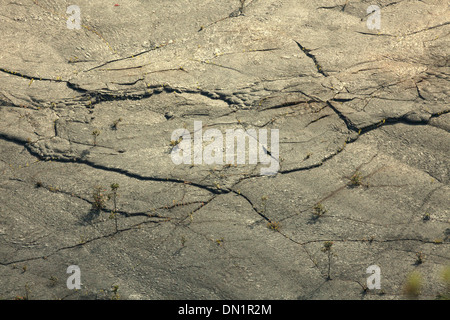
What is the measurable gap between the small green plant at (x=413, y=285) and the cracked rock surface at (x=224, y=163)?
0.06 m

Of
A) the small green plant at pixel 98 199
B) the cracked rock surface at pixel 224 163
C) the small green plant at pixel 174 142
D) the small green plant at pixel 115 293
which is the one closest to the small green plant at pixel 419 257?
the cracked rock surface at pixel 224 163

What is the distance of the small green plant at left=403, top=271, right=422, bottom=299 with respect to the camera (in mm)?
5133

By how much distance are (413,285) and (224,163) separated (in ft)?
9.46

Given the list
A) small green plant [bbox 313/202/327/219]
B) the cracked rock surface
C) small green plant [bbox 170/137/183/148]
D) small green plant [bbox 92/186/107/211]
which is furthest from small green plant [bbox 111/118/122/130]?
small green plant [bbox 313/202/327/219]

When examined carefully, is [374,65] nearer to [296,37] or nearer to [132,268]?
[296,37]

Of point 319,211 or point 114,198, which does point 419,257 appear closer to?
point 319,211

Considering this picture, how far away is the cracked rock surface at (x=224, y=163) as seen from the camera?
18.0 ft

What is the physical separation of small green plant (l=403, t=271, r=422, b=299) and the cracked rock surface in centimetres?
6

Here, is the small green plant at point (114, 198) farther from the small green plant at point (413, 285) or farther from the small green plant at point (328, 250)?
the small green plant at point (413, 285)

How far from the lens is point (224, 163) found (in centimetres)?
677

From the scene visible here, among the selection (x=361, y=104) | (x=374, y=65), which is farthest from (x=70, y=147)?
(x=374, y=65)

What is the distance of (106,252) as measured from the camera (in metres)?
5.67

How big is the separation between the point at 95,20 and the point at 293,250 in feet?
20.6

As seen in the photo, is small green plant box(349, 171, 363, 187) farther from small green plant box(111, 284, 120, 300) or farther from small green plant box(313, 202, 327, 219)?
small green plant box(111, 284, 120, 300)
